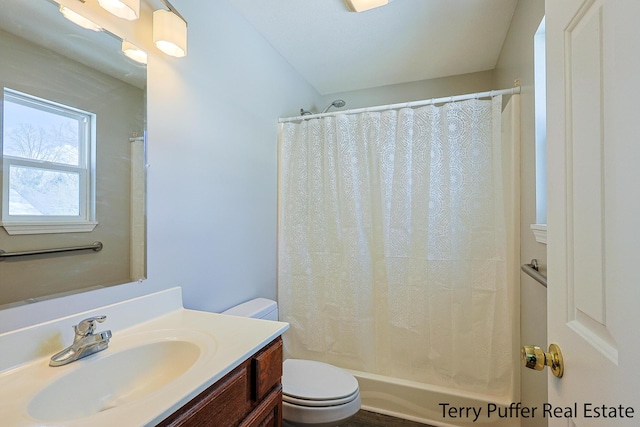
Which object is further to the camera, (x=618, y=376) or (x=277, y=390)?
(x=277, y=390)

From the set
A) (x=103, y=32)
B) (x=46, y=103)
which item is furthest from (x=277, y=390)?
(x=103, y=32)

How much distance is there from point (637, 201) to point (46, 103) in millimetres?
1373

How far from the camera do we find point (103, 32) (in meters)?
1.00

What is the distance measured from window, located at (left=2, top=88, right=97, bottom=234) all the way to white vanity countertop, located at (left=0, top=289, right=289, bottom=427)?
0.31m

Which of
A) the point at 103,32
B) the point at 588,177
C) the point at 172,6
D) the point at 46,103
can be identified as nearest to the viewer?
the point at 588,177

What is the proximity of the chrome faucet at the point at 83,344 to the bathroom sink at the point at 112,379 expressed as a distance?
0.08 ft

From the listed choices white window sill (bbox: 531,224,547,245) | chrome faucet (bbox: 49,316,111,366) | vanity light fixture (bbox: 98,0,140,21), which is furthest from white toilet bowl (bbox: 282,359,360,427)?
vanity light fixture (bbox: 98,0,140,21)

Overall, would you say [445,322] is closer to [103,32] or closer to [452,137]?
Answer: [452,137]

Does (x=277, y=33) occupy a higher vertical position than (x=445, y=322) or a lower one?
higher

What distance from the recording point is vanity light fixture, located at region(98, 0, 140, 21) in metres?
0.97

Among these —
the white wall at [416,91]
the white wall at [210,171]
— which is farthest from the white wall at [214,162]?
the white wall at [416,91]

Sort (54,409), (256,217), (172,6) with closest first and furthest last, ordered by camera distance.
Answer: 1. (54,409)
2. (172,6)
3. (256,217)

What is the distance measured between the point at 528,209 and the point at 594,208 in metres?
1.06

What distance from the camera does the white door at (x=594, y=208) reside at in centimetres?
40
